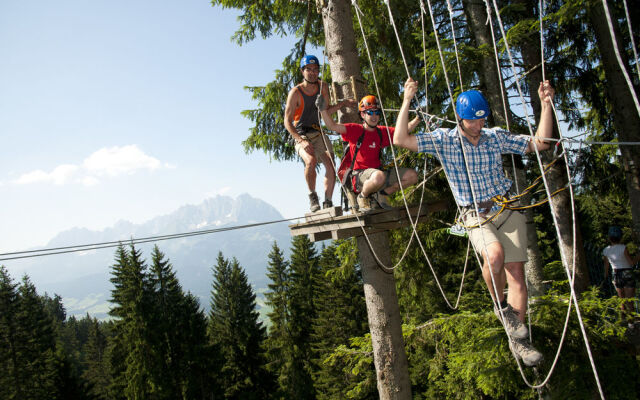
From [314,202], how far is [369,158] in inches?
40.0

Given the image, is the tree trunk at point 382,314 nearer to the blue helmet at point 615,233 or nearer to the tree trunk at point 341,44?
the tree trunk at point 341,44

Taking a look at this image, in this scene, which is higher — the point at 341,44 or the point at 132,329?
the point at 341,44

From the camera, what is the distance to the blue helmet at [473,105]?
3.60 metres

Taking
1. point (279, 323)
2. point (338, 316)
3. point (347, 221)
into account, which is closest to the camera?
point (347, 221)

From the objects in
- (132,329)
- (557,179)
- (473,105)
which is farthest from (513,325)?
(132,329)

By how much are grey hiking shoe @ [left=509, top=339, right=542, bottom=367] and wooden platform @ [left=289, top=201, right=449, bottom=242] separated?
1820 millimetres

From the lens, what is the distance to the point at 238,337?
39.0 meters

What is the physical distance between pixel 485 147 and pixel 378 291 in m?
2.77

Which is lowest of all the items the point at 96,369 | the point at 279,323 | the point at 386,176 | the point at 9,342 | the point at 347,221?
the point at 96,369

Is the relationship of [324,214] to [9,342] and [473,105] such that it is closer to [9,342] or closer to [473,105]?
[473,105]

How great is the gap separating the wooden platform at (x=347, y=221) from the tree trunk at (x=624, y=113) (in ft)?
15.2

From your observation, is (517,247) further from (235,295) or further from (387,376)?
(235,295)

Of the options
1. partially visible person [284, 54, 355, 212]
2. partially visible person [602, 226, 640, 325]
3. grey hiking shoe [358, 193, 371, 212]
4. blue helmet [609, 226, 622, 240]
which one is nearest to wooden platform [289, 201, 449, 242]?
grey hiking shoe [358, 193, 371, 212]

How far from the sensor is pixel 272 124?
9.53 m
